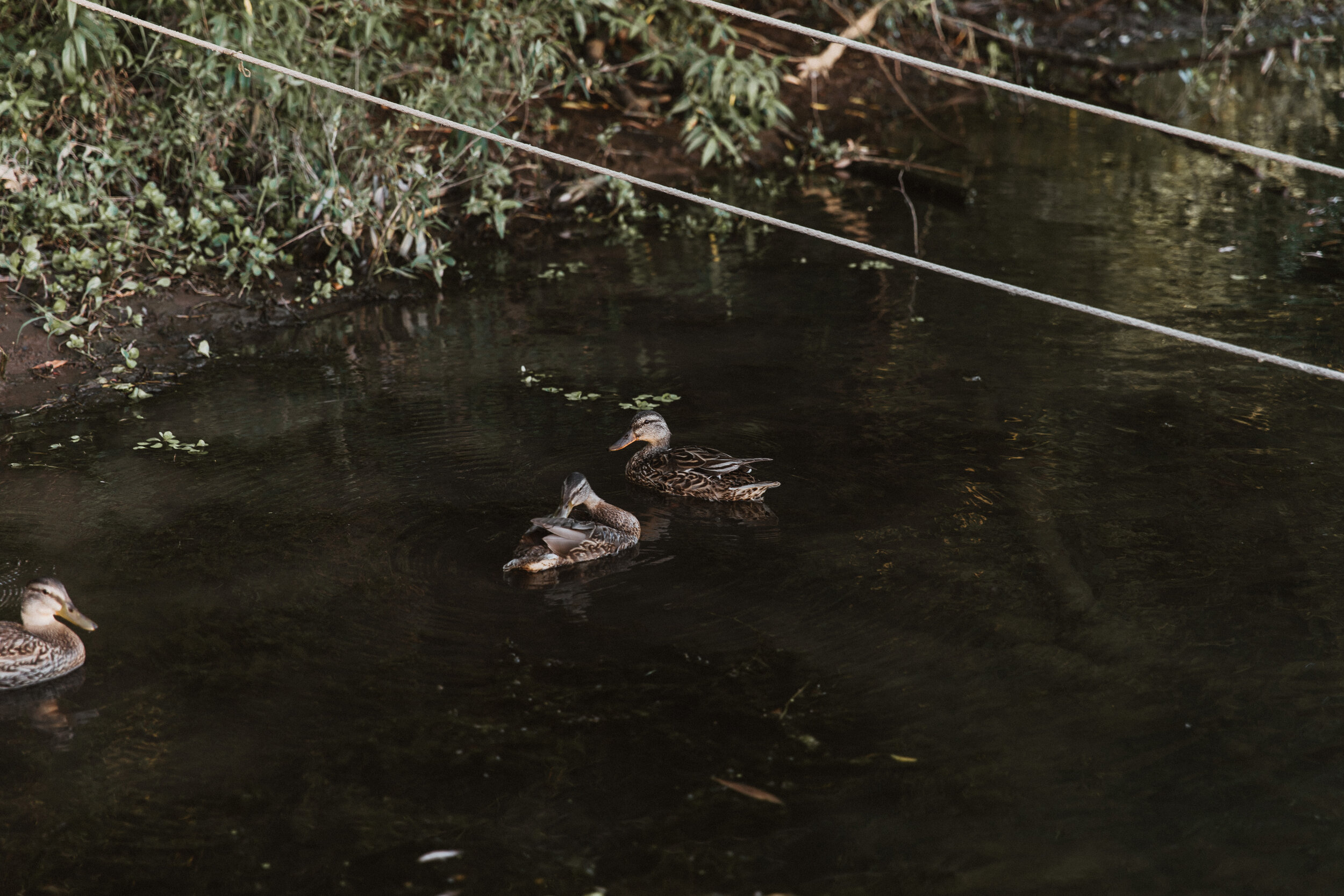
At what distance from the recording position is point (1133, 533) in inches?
223

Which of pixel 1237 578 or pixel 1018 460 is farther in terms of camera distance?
pixel 1018 460

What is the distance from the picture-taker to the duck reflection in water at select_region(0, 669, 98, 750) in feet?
14.7

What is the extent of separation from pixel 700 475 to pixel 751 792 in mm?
2270

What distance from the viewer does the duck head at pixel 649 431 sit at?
6.58m

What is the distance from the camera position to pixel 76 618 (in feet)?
16.1

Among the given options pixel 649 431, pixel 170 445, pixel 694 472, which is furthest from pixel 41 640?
pixel 649 431

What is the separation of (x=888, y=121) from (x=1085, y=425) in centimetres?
946

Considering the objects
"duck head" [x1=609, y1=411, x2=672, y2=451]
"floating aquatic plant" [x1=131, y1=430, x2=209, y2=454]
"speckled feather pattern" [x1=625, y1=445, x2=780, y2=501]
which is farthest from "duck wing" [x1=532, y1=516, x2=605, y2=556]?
"floating aquatic plant" [x1=131, y1=430, x2=209, y2=454]

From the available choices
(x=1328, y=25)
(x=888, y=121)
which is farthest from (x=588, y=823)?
(x=1328, y=25)

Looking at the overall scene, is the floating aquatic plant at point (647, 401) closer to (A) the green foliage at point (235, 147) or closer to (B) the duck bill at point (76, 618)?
(A) the green foliage at point (235, 147)

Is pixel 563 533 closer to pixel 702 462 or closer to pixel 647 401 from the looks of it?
pixel 702 462

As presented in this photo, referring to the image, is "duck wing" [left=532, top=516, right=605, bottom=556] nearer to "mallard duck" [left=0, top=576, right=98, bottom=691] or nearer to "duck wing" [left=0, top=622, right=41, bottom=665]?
"mallard duck" [left=0, top=576, right=98, bottom=691]

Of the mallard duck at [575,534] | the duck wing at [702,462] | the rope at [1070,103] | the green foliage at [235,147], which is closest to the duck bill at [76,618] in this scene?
the mallard duck at [575,534]

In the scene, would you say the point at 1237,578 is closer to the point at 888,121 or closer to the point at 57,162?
the point at 57,162
